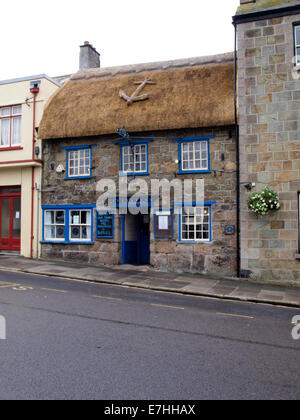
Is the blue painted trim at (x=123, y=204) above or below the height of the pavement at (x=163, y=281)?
above

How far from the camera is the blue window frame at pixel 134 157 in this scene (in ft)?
49.8

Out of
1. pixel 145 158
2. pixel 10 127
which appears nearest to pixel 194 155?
pixel 145 158

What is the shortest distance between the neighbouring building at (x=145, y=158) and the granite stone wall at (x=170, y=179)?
1.5 inches

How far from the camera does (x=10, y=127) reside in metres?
17.7

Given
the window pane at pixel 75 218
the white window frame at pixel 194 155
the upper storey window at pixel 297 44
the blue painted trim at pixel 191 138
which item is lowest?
the window pane at pixel 75 218

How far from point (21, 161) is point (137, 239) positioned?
247 inches

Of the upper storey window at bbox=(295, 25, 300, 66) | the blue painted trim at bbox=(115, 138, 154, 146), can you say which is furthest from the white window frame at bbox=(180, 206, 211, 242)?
the upper storey window at bbox=(295, 25, 300, 66)

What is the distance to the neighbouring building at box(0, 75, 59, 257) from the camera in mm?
16953

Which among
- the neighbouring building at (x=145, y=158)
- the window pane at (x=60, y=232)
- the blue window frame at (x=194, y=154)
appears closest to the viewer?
the neighbouring building at (x=145, y=158)

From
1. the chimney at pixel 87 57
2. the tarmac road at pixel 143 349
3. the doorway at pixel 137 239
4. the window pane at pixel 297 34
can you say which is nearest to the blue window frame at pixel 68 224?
the doorway at pixel 137 239

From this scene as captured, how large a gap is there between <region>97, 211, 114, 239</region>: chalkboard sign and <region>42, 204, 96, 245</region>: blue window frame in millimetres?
365

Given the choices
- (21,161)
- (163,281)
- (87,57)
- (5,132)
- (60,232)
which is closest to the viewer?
(163,281)

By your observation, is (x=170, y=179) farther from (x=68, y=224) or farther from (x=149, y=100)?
(x=68, y=224)

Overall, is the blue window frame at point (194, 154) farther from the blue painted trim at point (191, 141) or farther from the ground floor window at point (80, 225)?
the ground floor window at point (80, 225)
